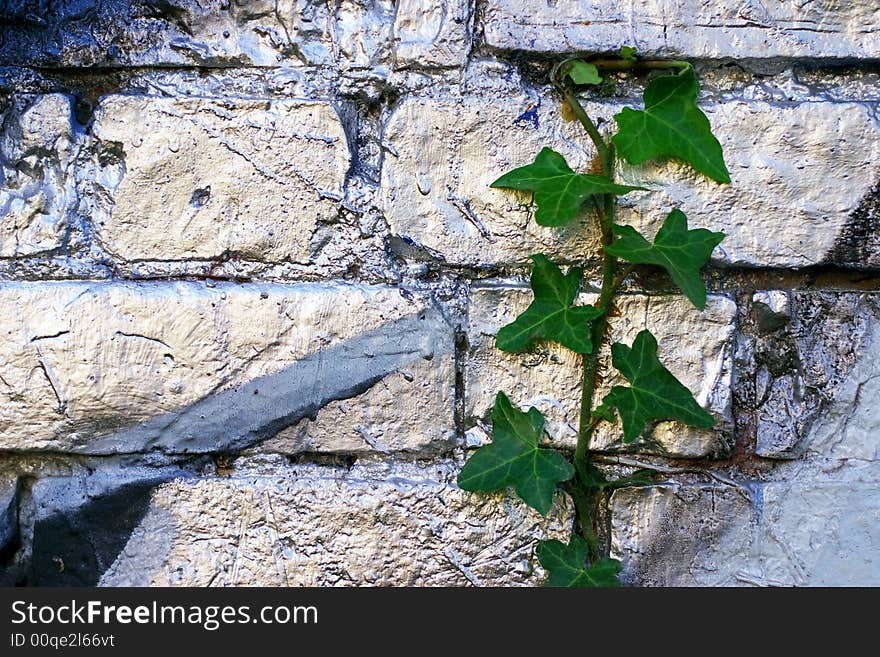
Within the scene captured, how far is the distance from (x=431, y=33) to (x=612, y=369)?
0.48 m

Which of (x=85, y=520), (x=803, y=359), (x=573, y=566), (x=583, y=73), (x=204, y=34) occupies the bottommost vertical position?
(x=573, y=566)

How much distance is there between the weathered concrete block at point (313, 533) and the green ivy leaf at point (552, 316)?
222 mm

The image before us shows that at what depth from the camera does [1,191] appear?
3.09ft

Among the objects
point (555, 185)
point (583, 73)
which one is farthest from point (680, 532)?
point (583, 73)

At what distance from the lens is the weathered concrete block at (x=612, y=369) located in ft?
3.10

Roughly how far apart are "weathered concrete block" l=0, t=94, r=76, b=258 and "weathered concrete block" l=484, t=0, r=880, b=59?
1.83ft

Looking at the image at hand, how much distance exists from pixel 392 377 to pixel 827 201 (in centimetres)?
59

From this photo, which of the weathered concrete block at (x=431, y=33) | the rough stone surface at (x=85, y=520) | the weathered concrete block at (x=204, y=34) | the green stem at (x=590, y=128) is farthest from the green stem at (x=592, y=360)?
the rough stone surface at (x=85, y=520)

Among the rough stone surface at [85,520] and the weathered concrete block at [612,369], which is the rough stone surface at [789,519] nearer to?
the weathered concrete block at [612,369]

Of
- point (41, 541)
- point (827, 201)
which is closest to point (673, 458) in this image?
point (827, 201)

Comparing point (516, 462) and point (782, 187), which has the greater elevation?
point (782, 187)

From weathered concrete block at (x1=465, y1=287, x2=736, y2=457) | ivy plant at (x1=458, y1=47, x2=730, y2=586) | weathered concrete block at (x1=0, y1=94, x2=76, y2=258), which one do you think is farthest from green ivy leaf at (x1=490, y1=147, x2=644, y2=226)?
weathered concrete block at (x1=0, y1=94, x2=76, y2=258)

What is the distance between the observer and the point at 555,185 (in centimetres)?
89

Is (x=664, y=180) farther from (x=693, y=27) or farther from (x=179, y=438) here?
(x=179, y=438)
